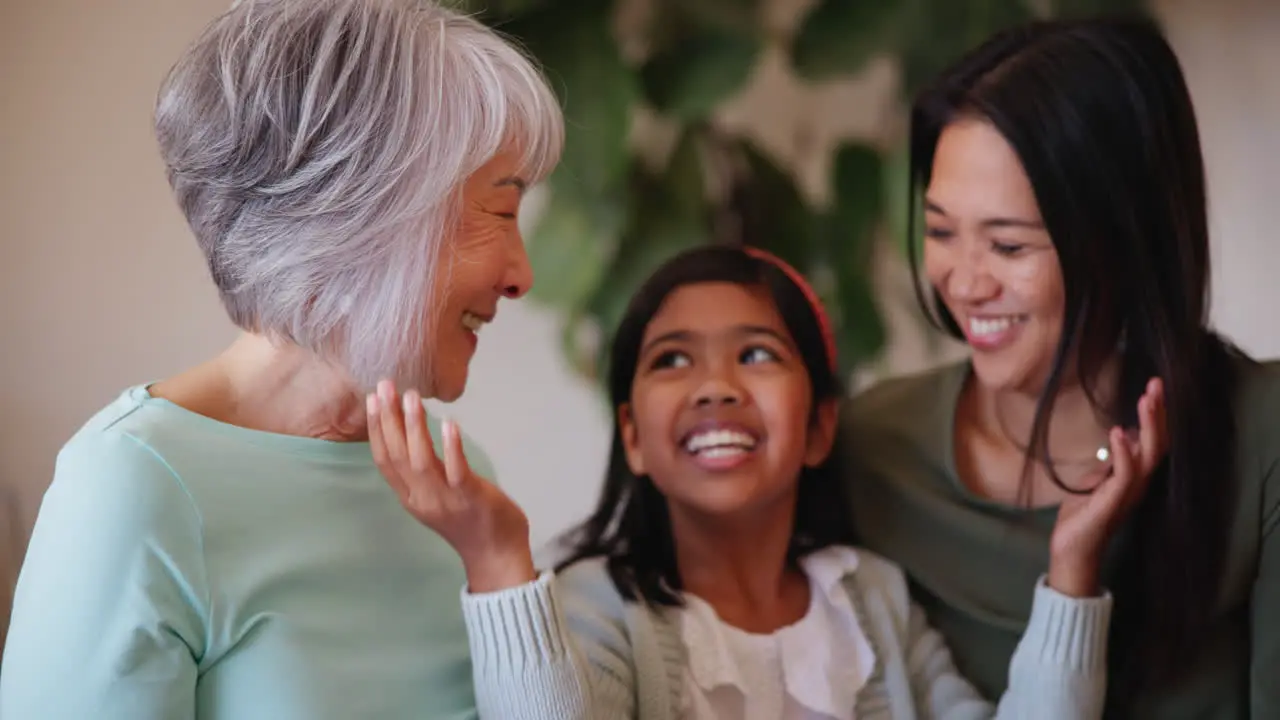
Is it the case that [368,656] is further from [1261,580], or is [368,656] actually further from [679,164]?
[1261,580]

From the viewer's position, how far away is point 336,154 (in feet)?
2.68

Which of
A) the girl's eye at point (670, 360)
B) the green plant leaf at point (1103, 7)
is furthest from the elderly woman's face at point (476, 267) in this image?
the green plant leaf at point (1103, 7)

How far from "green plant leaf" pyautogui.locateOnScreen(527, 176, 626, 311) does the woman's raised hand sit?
53cm

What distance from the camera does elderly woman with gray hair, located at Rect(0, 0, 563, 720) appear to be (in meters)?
0.76

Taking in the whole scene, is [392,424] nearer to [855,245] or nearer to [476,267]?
[476,267]

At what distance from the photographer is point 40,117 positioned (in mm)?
1021

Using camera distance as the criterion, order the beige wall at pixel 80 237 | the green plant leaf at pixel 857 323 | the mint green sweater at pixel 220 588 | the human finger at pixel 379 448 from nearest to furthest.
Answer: the mint green sweater at pixel 220 588 < the human finger at pixel 379 448 < the beige wall at pixel 80 237 < the green plant leaf at pixel 857 323

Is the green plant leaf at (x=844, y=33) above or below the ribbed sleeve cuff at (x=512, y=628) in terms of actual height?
above

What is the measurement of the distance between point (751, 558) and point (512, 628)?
325mm

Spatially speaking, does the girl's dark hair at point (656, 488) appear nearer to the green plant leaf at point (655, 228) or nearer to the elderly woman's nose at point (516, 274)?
the green plant leaf at point (655, 228)

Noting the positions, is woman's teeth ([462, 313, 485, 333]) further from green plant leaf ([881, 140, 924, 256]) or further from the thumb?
green plant leaf ([881, 140, 924, 256])

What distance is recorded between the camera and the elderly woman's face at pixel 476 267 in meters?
0.89

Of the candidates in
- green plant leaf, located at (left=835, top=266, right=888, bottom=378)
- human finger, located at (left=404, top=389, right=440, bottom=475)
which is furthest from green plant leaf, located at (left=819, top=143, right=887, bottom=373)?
human finger, located at (left=404, top=389, right=440, bottom=475)

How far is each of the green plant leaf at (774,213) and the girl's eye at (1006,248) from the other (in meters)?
0.31
